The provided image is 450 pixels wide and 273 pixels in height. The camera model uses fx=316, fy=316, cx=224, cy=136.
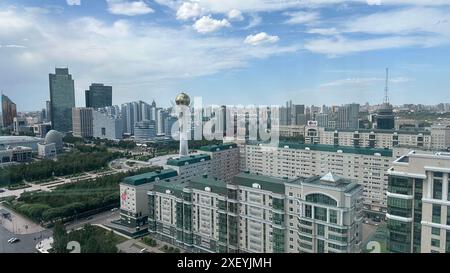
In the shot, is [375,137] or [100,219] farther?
[375,137]

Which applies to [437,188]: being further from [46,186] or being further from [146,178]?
[46,186]

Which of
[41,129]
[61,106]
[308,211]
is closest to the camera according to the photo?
[308,211]

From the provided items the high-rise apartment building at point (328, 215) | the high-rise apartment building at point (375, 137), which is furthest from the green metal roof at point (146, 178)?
the high-rise apartment building at point (375, 137)

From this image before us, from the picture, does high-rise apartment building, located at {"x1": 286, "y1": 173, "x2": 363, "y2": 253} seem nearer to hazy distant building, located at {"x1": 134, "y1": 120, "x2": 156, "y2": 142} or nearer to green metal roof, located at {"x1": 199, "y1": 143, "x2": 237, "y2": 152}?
green metal roof, located at {"x1": 199, "y1": 143, "x2": 237, "y2": 152}

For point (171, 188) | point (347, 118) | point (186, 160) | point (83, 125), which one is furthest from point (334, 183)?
point (83, 125)

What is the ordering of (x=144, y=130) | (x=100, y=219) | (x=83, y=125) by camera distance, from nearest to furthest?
(x=100, y=219) → (x=83, y=125) → (x=144, y=130)

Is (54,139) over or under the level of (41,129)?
under

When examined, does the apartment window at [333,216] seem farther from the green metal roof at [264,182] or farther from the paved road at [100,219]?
the paved road at [100,219]
